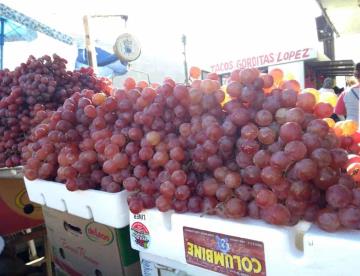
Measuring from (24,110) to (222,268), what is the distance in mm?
1480

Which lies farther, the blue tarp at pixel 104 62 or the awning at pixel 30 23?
the blue tarp at pixel 104 62

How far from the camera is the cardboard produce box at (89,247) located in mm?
1312

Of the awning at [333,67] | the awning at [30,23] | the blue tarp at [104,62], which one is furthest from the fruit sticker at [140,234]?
the awning at [333,67]

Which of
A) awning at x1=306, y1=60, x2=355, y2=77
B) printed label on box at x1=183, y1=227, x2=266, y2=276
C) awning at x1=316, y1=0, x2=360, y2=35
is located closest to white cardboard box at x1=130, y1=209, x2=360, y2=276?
printed label on box at x1=183, y1=227, x2=266, y2=276

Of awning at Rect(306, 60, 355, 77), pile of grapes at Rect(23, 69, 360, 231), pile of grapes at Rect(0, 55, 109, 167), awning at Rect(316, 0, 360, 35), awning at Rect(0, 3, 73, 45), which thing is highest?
awning at Rect(0, 3, 73, 45)

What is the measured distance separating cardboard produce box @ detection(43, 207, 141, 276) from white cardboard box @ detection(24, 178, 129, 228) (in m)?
0.11

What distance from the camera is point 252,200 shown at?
0.92 metres

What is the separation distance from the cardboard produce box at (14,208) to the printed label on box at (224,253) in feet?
5.15

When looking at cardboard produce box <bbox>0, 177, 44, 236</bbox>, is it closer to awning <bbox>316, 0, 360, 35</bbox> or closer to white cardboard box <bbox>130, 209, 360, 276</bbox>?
white cardboard box <bbox>130, 209, 360, 276</bbox>

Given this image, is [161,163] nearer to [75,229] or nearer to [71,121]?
[71,121]

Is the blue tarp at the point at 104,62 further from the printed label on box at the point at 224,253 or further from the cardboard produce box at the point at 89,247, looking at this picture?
the printed label on box at the point at 224,253

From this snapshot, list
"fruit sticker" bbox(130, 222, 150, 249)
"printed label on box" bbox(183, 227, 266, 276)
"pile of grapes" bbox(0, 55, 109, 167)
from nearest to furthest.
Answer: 1. "printed label on box" bbox(183, 227, 266, 276)
2. "fruit sticker" bbox(130, 222, 150, 249)
3. "pile of grapes" bbox(0, 55, 109, 167)

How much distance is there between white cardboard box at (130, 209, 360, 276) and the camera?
30.0 inches

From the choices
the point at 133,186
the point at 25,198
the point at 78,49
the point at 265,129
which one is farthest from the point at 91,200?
the point at 78,49
